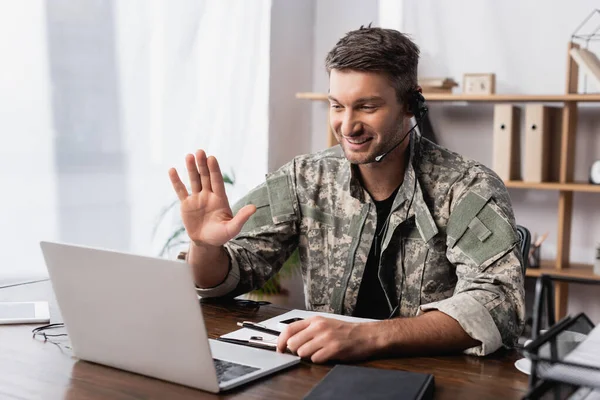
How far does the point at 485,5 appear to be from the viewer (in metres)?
3.28

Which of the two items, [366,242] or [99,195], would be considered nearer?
[366,242]

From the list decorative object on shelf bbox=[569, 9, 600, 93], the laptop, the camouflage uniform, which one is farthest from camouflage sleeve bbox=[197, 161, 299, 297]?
decorative object on shelf bbox=[569, 9, 600, 93]

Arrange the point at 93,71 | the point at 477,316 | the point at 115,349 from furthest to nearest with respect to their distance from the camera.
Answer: the point at 93,71
the point at 477,316
the point at 115,349

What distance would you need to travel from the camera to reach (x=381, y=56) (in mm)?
1717

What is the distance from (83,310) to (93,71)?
173 cm

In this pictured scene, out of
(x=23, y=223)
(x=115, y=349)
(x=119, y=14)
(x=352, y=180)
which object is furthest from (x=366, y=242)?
(x=119, y=14)

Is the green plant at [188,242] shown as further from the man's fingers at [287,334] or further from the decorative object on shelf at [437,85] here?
the man's fingers at [287,334]

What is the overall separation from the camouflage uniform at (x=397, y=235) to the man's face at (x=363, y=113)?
0.09m

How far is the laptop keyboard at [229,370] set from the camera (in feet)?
3.68

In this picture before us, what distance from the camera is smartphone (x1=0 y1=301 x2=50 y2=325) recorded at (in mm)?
1480

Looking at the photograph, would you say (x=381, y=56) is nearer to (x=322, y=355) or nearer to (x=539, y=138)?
(x=322, y=355)

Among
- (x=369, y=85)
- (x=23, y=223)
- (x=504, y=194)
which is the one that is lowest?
(x=23, y=223)

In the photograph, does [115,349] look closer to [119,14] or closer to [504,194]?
[504,194]

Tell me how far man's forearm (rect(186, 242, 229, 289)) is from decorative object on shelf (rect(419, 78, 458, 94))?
1.76m
